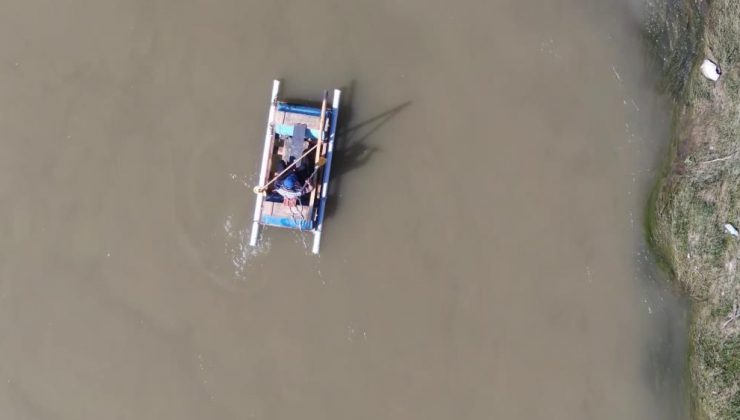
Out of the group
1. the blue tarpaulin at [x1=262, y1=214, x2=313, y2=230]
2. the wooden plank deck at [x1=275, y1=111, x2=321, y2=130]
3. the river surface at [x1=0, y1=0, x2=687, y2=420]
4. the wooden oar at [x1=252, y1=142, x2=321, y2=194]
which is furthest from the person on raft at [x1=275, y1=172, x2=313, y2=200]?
the wooden plank deck at [x1=275, y1=111, x2=321, y2=130]

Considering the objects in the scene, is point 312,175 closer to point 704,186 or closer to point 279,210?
point 279,210

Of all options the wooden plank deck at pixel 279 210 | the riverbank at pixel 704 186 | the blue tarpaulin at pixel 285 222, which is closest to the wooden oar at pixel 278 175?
the wooden plank deck at pixel 279 210

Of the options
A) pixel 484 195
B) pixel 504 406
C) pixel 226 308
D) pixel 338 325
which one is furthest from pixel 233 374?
pixel 484 195

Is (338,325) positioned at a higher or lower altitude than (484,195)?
lower

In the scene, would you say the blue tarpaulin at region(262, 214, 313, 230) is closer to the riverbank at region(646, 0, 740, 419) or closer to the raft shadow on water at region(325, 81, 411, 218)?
the raft shadow on water at region(325, 81, 411, 218)

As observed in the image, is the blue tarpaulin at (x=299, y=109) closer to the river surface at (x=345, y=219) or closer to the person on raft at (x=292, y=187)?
the river surface at (x=345, y=219)

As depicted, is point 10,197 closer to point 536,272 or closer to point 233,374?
point 233,374

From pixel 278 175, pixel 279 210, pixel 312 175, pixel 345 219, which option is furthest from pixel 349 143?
pixel 279 210
